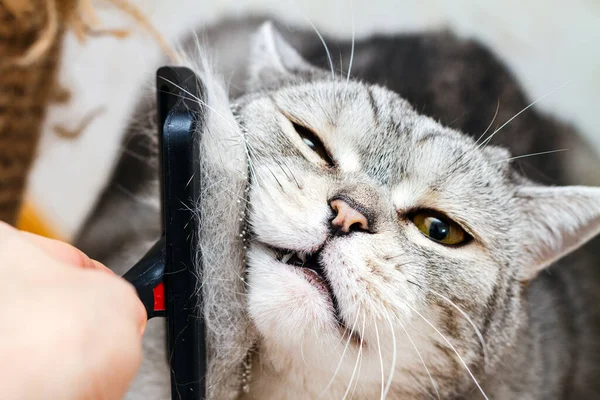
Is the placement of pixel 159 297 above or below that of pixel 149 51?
below

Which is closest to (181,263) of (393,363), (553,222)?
(393,363)

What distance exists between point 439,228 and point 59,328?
1.46ft

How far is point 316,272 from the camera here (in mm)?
505

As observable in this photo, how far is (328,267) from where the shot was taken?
49cm

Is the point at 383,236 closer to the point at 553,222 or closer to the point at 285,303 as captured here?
the point at 285,303

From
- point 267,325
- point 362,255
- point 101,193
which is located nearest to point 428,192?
point 362,255

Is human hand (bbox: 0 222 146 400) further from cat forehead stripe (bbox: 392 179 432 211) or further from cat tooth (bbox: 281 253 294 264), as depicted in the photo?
cat forehead stripe (bbox: 392 179 432 211)

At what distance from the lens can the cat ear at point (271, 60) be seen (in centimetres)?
77

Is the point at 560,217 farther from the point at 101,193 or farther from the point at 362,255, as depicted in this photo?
the point at 101,193

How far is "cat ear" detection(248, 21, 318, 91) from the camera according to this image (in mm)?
766

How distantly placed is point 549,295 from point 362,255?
0.44m

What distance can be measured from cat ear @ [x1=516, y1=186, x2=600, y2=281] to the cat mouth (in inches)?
13.0

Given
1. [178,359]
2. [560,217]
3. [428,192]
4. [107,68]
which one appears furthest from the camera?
[107,68]

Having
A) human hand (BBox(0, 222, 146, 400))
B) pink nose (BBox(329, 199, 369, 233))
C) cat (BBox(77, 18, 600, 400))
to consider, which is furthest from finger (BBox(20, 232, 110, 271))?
pink nose (BBox(329, 199, 369, 233))
